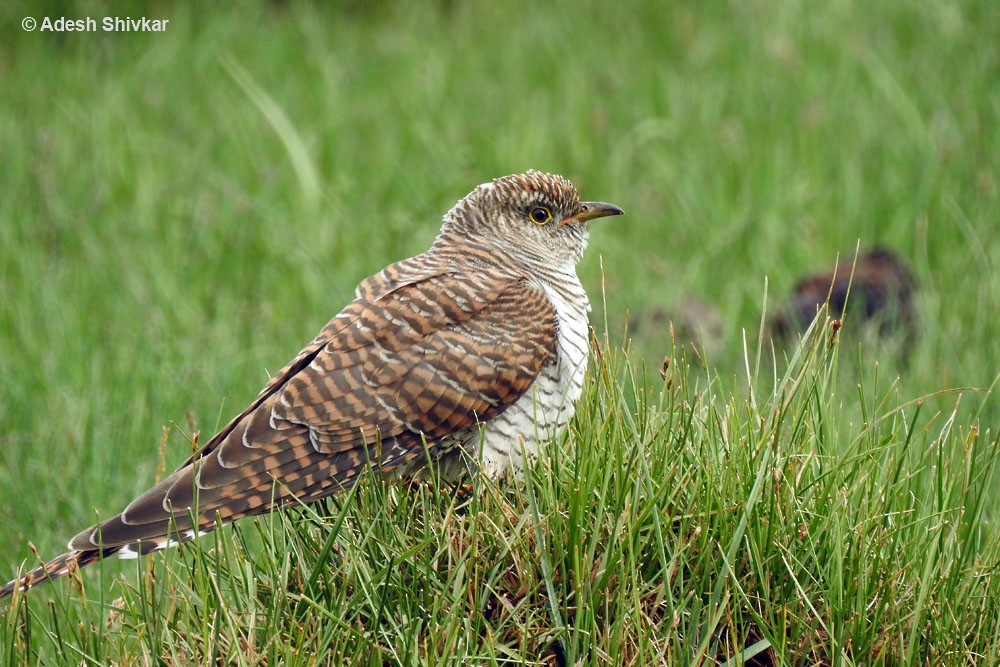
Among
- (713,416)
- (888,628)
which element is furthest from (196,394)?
(888,628)

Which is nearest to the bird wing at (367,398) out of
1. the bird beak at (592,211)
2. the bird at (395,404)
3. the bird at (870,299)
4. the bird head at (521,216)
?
the bird at (395,404)

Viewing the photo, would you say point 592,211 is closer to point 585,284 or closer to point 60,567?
point 60,567

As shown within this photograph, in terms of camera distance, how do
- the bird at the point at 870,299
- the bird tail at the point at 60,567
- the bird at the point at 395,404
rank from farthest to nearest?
the bird at the point at 870,299, the bird at the point at 395,404, the bird tail at the point at 60,567

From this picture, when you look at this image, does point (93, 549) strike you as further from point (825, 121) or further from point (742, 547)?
point (825, 121)

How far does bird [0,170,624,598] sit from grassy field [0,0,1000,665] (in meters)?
0.13

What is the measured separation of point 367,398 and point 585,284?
3102 mm

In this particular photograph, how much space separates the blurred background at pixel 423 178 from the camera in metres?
5.25

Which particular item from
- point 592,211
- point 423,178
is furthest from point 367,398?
point 423,178

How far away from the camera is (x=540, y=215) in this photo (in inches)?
162

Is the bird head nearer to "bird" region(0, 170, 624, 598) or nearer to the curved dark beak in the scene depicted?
the curved dark beak

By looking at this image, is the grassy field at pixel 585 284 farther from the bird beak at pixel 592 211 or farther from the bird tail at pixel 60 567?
the bird beak at pixel 592 211

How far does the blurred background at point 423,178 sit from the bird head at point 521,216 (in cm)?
89

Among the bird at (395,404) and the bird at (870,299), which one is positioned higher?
the bird at (395,404)

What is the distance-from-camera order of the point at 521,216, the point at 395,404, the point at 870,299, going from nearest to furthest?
the point at 395,404 < the point at 521,216 < the point at 870,299
